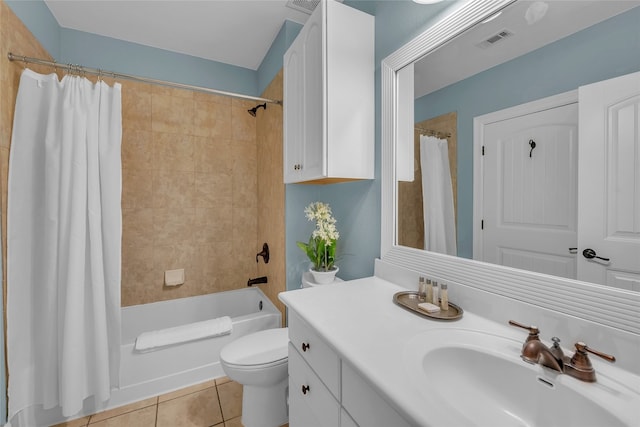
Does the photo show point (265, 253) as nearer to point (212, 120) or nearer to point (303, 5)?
point (212, 120)

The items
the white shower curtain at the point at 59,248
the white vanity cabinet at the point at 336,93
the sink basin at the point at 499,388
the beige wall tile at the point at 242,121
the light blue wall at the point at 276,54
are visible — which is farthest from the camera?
the beige wall tile at the point at 242,121

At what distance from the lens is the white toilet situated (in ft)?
4.45

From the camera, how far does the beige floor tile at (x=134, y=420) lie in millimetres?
1526

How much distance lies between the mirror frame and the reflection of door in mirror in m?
0.04

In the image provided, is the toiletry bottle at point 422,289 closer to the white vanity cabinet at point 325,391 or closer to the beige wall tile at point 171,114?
the white vanity cabinet at point 325,391

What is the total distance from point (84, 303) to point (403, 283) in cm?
174

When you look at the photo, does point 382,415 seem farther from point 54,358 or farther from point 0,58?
point 0,58

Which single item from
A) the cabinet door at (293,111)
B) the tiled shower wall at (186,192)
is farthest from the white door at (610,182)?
the tiled shower wall at (186,192)

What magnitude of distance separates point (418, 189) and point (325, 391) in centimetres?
87

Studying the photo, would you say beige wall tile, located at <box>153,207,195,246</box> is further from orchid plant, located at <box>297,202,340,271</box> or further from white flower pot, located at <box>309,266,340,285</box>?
A: white flower pot, located at <box>309,266,340,285</box>

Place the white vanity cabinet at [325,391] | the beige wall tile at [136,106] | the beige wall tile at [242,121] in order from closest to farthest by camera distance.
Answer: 1. the white vanity cabinet at [325,391]
2. the beige wall tile at [136,106]
3. the beige wall tile at [242,121]

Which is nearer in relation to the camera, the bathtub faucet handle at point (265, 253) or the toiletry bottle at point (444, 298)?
the toiletry bottle at point (444, 298)

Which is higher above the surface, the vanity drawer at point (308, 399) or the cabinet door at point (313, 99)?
the cabinet door at point (313, 99)

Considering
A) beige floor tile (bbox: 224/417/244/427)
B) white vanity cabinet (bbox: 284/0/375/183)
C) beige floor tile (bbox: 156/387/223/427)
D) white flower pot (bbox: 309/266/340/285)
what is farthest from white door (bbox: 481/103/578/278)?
beige floor tile (bbox: 156/387/223/427)
